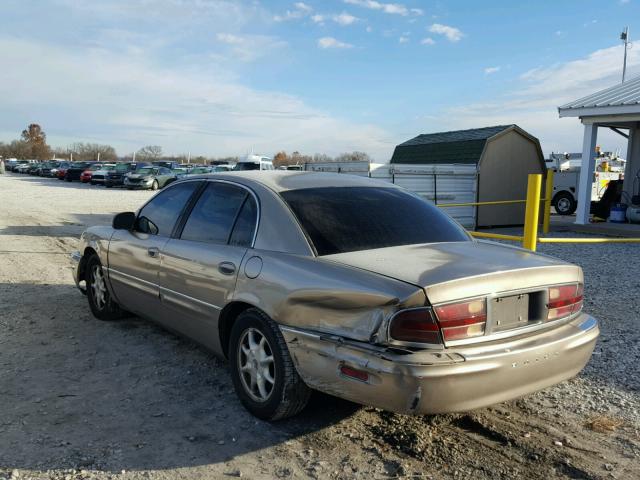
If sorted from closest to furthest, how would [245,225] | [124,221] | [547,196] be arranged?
1. [245,225]
2. [124,221]
3. [547,196]

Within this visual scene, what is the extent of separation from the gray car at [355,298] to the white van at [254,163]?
76.6ft

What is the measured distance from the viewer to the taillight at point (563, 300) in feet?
10.4

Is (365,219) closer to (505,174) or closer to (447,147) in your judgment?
(505,174)

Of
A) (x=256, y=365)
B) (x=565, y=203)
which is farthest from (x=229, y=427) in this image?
(x=565, y=203)

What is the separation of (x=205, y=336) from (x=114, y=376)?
0.84 metres

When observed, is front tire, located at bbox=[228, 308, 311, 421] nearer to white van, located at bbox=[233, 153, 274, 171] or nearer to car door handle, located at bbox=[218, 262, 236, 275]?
car door handle, located at bbox=[218, 262, 236, 275]

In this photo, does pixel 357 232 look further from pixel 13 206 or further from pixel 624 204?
pixel 13 206

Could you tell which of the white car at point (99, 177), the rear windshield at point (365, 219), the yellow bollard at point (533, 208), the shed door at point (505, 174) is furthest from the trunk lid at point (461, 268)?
the white car at point (99, 177)

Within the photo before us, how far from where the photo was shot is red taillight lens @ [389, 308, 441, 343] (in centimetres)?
266

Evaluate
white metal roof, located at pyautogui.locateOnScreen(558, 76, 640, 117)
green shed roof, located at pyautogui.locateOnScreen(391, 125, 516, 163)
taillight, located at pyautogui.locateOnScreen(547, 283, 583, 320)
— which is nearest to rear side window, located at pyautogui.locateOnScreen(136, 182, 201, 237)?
taillight, located at pyautogui.locateOnScreen(547, 283, 583, 320)

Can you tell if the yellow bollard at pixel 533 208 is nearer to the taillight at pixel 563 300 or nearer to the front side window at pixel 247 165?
the taillight at pixel 563 300

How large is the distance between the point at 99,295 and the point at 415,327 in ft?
12.7

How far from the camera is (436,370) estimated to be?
2.61 metres

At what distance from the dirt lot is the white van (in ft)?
75.0
